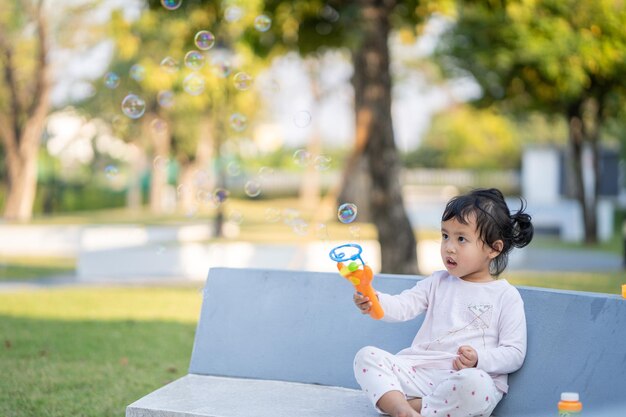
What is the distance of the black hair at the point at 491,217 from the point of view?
346 cm

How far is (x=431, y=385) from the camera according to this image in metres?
3.44

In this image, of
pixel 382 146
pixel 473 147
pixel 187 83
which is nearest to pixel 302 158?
pixel 187 83

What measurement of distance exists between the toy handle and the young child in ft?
0.09

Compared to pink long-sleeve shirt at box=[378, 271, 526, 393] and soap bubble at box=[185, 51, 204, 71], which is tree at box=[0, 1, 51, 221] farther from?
pink long-sleeve shirt at box=[378, 271, 526, 393]

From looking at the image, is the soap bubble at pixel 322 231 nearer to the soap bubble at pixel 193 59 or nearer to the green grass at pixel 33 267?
the soap bubble at pixel 193 59

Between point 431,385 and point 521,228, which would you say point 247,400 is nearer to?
point 431,385

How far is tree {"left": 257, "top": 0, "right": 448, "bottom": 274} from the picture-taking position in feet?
35.5

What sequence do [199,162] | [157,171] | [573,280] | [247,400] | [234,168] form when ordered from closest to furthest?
[247,400]
[234,168]
[573,280]
[199,162]
[157,171]

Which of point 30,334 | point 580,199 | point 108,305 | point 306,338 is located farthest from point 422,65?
point 306,338

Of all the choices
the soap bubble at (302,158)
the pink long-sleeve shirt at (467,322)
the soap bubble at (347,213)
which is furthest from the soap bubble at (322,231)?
the soap bubble at (302,158)

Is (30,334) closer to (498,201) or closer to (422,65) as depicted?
(498,201)

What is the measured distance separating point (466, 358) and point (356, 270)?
1.80 ft

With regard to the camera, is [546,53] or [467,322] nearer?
[467,322]

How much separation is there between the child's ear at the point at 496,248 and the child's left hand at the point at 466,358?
38 cm
